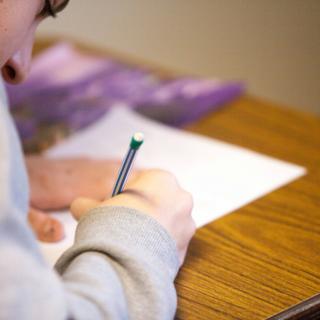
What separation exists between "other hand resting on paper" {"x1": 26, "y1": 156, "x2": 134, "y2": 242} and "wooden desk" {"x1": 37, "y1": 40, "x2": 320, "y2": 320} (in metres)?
0.15

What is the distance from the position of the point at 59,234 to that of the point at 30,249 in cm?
24

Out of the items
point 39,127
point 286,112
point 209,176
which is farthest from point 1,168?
point 286,112

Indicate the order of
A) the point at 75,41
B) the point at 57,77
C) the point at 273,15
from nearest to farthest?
the point at 57,77 → the point at 75,41 → the point at 273,15

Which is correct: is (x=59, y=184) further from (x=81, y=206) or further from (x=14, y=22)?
(x=14, y=22)

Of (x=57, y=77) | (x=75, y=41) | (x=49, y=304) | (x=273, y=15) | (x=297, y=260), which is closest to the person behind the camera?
(x=49, y=304)

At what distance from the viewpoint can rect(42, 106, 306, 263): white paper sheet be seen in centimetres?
78

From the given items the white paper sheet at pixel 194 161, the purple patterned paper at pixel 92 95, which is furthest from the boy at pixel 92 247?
the purple patterned paper at pixel 92 95

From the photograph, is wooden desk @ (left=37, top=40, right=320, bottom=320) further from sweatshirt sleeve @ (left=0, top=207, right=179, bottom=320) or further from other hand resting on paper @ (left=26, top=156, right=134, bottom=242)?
other hand resting on paper @ (left=26, top=156, right=134, bottom=242)

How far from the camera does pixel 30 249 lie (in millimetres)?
485

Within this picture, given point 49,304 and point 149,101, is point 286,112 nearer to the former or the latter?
point 149,101

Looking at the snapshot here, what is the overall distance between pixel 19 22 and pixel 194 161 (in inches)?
13.5

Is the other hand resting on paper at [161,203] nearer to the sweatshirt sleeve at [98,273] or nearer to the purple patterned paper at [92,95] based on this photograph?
the sweatshirt sleeve at [98,273]

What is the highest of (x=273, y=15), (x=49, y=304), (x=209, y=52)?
(x=49, y=304)

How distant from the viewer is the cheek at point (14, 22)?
24.0 inches
